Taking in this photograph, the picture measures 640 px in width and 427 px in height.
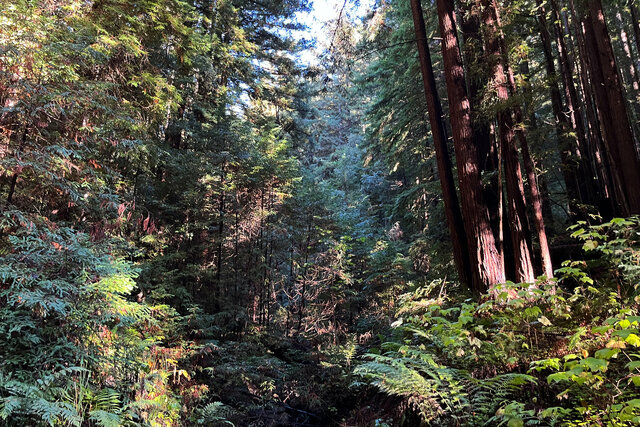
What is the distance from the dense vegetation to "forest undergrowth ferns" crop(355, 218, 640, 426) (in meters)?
0.03

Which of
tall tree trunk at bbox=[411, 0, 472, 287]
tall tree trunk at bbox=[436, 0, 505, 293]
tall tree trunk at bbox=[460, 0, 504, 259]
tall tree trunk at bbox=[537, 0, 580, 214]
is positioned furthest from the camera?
tall tree trunk at bbox=[537, 0, 580, 214]

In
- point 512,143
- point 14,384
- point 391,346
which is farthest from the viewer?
point 512,143

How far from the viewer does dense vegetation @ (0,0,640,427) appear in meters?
3.58

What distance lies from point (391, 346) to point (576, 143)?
7.41 m

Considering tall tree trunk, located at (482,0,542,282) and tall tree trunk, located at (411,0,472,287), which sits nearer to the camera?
tall tree trunk, located at (482,0,542,282)

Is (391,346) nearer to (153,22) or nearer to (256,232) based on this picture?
(256,232)

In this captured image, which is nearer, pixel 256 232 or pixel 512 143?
pixel 512 143

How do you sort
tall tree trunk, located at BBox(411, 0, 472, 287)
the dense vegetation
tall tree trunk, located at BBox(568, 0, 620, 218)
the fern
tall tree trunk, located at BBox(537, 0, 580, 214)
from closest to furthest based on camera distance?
the dense vegetation → the fern → tall tree trunk, located at BBox(411, 0, 472, 287) → tall tree trunk, located at BBox(568, 0, 620, 218) → tall tree trunk, located at BBox(537, 0, 580, 214)

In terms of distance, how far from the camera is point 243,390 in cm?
771

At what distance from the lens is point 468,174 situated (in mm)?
6035

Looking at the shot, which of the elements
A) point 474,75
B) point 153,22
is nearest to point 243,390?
point 474,75

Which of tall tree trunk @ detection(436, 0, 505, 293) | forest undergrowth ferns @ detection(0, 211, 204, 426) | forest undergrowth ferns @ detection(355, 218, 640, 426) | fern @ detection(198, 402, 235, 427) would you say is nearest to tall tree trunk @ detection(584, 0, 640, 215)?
forest undergrowth ferns @ detection(355, 218, 640, 426)

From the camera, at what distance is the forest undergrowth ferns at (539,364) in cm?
262

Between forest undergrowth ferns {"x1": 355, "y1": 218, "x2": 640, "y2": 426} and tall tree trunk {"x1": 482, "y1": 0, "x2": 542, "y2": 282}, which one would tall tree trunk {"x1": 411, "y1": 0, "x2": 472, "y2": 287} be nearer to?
tall tree trunk {"x1": 482, "y1": 0, "x2": 542, "y2": 282}
